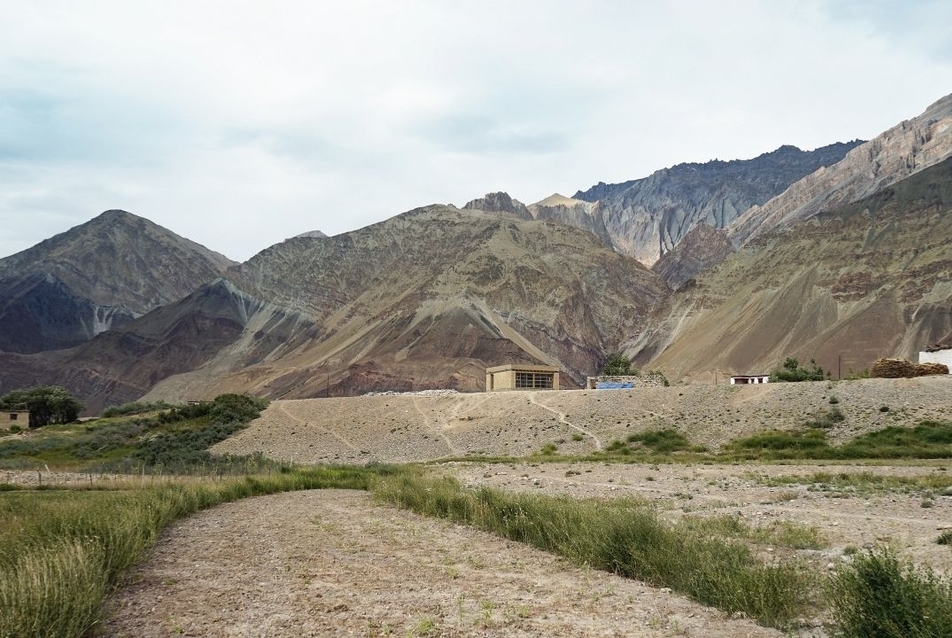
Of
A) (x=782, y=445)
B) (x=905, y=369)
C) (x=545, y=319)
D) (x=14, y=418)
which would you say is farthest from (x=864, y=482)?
(x=545, y=319)

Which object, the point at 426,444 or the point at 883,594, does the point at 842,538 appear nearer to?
the point at 883,594

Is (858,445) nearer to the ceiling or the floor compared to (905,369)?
nearer to the floor

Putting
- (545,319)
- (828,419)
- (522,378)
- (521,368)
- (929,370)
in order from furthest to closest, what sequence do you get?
1. (545,319)
2. (521,368)
3. (522,378)
4. (929,370)
5. (828,419)

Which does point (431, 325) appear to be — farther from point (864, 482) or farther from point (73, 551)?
point (73, 551)

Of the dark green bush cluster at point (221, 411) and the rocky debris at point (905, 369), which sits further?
the dark green bush cluster at point (221, 411)

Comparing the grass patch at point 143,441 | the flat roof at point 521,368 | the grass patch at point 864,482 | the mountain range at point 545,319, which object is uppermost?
the mountain range at point 545,319

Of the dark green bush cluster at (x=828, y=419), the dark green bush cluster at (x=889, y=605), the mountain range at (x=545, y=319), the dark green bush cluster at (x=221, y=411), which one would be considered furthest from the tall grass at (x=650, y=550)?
the mountain range at (x=545, y=319)

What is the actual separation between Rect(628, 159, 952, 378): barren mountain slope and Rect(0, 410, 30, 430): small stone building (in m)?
88.1

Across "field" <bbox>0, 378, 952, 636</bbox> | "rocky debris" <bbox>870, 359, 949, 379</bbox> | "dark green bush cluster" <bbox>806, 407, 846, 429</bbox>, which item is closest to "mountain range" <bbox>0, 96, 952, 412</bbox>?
"rocky debris" <bbox>870, 359, 949, 379</bbox>

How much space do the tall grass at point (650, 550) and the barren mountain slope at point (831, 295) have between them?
96.4 metres

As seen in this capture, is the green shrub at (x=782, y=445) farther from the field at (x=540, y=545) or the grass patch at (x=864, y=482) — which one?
the grass patch at (x=864, y=482)

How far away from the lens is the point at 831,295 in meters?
124

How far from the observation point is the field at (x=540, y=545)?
33.0 feet

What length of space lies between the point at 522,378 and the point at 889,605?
74249 mm
